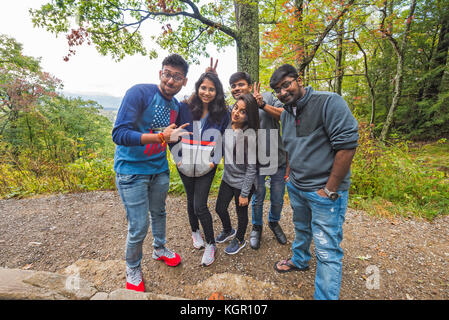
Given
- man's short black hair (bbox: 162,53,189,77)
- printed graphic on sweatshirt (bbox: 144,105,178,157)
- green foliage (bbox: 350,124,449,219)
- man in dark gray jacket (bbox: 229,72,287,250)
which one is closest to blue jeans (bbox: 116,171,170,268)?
printed graphic on sweatshirt (bbox: 144,105,178,157)

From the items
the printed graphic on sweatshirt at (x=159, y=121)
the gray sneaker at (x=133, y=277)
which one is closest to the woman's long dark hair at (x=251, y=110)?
the printed graphic on sweatshirt at (x=159, y=121)

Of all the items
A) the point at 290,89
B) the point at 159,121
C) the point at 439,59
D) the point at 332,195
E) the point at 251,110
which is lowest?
the point at 332,195

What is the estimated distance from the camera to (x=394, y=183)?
3.55 meters

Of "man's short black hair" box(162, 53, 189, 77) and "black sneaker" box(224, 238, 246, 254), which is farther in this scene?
"black sneaker" box(224, 238, 246, 254)

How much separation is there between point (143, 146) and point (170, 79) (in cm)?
69

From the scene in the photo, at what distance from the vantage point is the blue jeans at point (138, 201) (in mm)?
1594

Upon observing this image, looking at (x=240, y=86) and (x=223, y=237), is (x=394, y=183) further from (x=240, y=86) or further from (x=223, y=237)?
(x=240, y=86)

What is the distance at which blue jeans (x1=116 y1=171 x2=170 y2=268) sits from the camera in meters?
1.59

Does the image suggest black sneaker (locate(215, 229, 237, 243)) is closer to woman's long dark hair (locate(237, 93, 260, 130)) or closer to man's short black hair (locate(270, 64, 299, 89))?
woman's long dark hair (locate(237, 93, 260, 130))

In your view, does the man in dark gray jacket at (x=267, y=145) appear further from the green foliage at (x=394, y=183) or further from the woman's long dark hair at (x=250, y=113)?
the green foliage at (x=394, y=183)

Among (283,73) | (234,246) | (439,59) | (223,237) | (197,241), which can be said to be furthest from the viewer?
(439,59)

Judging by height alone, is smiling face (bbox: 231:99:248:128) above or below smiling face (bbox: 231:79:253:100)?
below

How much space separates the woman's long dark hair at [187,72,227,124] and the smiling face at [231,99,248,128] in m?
0.15

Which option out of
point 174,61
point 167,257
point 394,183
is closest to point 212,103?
point 174,61
